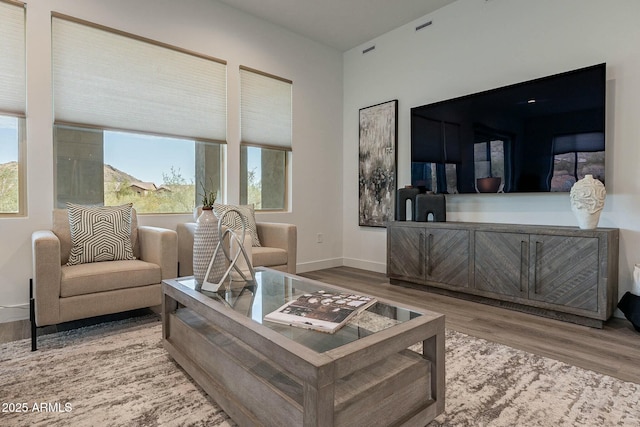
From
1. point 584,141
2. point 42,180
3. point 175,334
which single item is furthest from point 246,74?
point 584,141

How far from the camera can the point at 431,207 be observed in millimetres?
3523

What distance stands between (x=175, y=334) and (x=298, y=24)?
3.62 metres

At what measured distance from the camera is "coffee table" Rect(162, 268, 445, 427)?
1.00 metres

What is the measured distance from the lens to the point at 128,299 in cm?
233

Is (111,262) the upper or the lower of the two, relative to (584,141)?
lower

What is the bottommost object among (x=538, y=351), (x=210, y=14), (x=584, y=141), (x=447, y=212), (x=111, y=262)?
(x=538, y=351)

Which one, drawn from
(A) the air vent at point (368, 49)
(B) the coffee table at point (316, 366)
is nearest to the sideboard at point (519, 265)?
(B) the coffee table at point (316, 366)

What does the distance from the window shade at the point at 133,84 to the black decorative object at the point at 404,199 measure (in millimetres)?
1974

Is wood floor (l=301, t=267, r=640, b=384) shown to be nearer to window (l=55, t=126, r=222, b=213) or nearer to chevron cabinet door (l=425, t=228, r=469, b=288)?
chevron cabinet door (l=425, t=228, r=469, b=288)

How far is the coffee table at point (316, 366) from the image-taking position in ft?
3.28

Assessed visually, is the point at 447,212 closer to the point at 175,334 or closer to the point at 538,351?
the point at 538,351

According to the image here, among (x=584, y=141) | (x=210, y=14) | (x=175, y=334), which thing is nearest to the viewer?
(x=175, y=334)

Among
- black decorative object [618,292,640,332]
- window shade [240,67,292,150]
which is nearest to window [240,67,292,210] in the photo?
window shade [240,67,292,150]

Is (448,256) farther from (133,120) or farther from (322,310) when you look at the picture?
(133,120)
